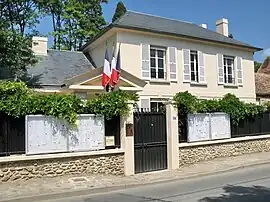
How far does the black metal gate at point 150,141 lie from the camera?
1205cm

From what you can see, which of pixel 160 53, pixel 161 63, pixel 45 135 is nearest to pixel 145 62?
pixel 161 63

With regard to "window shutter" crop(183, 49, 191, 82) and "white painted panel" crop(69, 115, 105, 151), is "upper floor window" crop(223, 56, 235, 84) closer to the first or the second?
"window shutter" crop(183, 49, 191, 82)

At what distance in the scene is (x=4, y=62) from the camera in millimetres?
17078

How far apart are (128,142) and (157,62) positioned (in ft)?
33.1

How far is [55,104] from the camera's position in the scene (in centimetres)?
1060

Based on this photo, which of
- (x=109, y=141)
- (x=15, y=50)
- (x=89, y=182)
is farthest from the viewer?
(x=15, y=50)

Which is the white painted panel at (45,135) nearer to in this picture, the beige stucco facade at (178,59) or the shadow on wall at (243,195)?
the shadow on wall at (243,195)

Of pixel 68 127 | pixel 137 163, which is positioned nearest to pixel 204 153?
pixel 137 163

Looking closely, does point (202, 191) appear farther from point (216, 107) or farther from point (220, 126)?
point (216, 107)

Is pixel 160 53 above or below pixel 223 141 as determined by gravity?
above

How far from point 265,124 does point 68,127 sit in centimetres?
1073

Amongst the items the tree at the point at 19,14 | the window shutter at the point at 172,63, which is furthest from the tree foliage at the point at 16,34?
the window shutter at the point at 172,63

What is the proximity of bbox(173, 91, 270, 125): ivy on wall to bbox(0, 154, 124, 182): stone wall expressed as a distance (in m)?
3.35

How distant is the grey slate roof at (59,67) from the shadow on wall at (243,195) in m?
13.1
